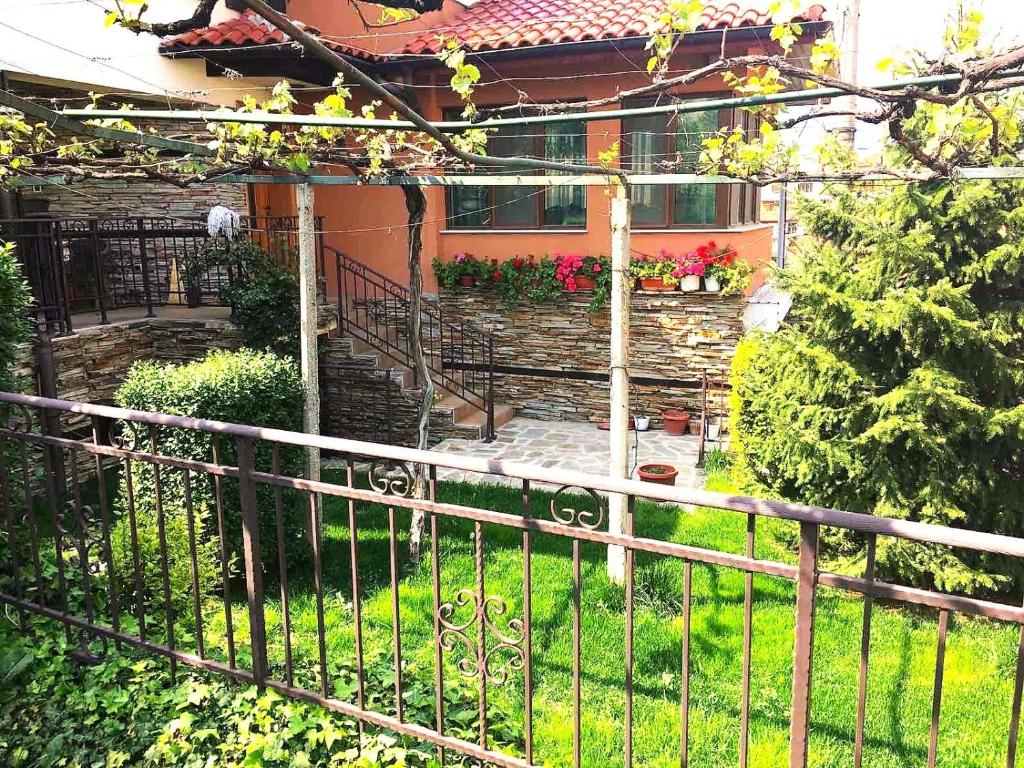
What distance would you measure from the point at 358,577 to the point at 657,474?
186 inches

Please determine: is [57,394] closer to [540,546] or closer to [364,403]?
[364,403]

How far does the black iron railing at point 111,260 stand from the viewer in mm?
8258

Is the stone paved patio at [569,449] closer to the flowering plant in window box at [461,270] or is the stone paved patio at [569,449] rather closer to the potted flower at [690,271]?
the potted flower at [690,271]

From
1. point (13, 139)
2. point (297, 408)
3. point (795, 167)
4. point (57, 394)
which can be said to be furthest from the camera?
point (57, 394)

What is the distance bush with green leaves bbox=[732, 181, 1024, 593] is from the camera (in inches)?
227

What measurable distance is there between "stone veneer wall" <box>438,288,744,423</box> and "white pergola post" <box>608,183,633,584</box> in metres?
4.52

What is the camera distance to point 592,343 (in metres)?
11.4

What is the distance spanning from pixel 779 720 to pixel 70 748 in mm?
3543

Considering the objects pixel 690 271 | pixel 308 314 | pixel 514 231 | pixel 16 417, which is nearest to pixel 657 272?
pixel 690 271

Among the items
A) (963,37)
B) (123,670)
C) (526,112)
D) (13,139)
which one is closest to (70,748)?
(123,670)

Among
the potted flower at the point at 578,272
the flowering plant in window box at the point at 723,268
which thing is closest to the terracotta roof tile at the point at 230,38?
the potted flower at the point at 578,272

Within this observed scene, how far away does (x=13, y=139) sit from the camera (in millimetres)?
5445

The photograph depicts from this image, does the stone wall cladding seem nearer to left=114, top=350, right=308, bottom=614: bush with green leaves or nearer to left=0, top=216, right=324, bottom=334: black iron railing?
left=0, top=216, right=324, bottom=334: black iron railing

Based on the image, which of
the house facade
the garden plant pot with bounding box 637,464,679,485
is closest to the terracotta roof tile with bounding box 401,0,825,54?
the house facade
